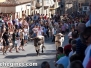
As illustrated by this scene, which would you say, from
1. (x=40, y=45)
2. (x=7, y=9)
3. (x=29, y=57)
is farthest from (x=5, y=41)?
(x=7, y=9)

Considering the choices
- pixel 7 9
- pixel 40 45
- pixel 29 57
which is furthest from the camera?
pixel 7 9

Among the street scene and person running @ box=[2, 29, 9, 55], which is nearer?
the street scene

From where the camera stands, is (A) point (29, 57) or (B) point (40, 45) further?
(B) point (40, 45)

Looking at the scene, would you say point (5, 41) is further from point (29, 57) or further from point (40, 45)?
point (40, 45)

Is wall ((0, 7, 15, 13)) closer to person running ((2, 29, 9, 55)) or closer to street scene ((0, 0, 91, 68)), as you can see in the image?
street scene ((0, 0, 91, 68))

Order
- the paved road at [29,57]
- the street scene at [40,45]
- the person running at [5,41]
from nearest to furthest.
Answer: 1. the street scene at [40,45]
2. the paved road at [29,57]
3. the person running at [5,41]

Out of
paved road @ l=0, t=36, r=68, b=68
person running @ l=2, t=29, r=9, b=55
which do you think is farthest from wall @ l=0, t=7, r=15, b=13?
person running @ l=2, t=29, r=9, b=55

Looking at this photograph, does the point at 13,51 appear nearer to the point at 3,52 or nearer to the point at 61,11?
→ the point at 3,52

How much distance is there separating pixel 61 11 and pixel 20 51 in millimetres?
69505

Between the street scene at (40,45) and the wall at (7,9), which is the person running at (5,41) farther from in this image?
the wall at (7,9)

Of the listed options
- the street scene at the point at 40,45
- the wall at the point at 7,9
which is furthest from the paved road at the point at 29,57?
the wall at the point at 7,9

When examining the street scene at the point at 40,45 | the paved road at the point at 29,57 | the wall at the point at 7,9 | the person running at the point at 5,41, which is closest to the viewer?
the street scene at the point at 40,45

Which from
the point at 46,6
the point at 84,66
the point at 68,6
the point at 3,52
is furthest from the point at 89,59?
the point at 68,6

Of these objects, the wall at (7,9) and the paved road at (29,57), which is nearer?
the paved road at (29,57)
